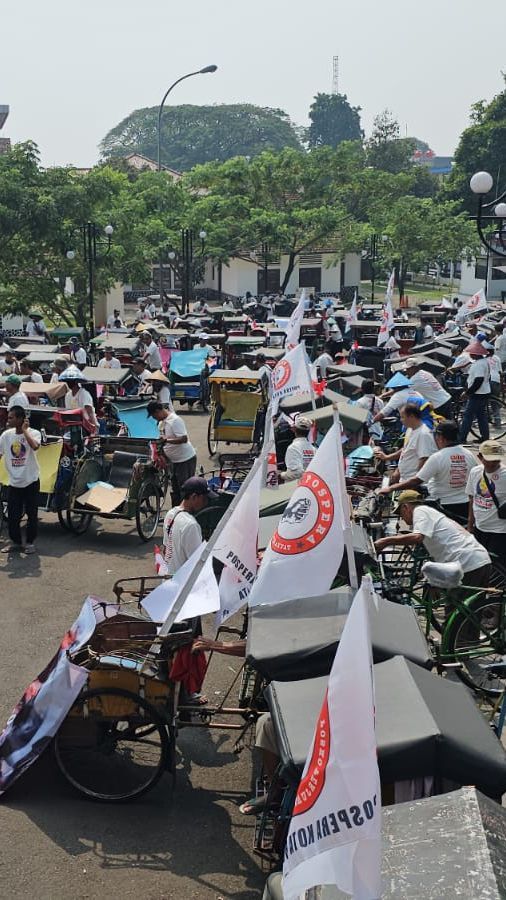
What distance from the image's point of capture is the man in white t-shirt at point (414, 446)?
381 inches

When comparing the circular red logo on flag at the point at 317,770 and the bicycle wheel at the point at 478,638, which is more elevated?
the circular red logo on flag at the point at 317,770

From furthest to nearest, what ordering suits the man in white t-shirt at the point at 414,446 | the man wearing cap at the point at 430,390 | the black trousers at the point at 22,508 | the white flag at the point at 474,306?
1. the white flag at the point at 474,306
2. the man wearing cap at the point at 430,390
3. the black trousers at the point at 22,508
4. the man in white t-shirt at the point at 414,446

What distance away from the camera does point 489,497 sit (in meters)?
8.20

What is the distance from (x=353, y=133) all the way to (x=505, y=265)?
7233cm

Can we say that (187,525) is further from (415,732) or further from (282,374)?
→ (282,374)

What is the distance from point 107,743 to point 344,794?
2.86 m

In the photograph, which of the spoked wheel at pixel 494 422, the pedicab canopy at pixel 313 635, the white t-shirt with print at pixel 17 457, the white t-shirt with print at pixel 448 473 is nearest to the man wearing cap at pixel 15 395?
the white t-shirt with print at pixel 17 457

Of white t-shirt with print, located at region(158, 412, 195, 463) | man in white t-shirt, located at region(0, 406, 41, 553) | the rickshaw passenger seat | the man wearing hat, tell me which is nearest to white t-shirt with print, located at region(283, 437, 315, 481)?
white t-shirt with print, located at region(158, 412, 195, 463)

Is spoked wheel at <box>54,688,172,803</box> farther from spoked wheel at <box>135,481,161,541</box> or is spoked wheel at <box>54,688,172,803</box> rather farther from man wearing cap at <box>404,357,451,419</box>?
man wearing cap at <box>404,357,451,419</box>

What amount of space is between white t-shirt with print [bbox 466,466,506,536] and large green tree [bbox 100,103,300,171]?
106 metres

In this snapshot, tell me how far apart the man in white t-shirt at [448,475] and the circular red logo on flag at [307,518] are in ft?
11.4

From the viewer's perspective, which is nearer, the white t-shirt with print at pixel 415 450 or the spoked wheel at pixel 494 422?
the white t-shirt with print at pixel 415 450

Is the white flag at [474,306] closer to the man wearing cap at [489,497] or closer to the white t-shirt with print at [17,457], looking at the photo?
the white t-shirt with print at [17,457]

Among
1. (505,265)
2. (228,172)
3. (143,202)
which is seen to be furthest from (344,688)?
(505,265)
